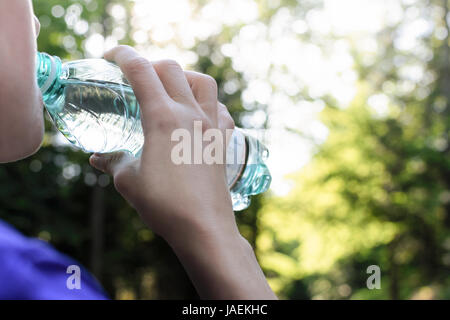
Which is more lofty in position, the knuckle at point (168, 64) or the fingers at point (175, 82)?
the knuckle at point (168, 64)

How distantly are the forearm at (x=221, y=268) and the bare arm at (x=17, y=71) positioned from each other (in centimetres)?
38

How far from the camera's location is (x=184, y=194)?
916 millimetres

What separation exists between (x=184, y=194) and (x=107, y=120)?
105 cm

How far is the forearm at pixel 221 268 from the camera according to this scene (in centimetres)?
88

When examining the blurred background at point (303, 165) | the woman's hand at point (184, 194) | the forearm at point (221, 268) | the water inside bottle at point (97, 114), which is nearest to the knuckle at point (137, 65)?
the woman's hand at point (184, 194)

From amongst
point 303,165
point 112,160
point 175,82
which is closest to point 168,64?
point 175,82

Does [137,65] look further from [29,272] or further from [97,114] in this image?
[97,114]

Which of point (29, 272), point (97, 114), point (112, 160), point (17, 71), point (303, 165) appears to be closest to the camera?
point (29, 272)

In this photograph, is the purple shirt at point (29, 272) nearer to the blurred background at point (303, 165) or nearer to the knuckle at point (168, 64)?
the knuckle at point (168, 64)

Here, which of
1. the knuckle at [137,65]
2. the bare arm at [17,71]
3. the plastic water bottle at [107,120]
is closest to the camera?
the bare arm at [17,71]

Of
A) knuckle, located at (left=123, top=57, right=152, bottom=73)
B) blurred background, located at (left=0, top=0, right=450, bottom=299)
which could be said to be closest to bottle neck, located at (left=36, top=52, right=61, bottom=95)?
knuckle, located at (left=123, top=57, right=152, bottom=73)

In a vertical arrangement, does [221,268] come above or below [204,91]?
below
